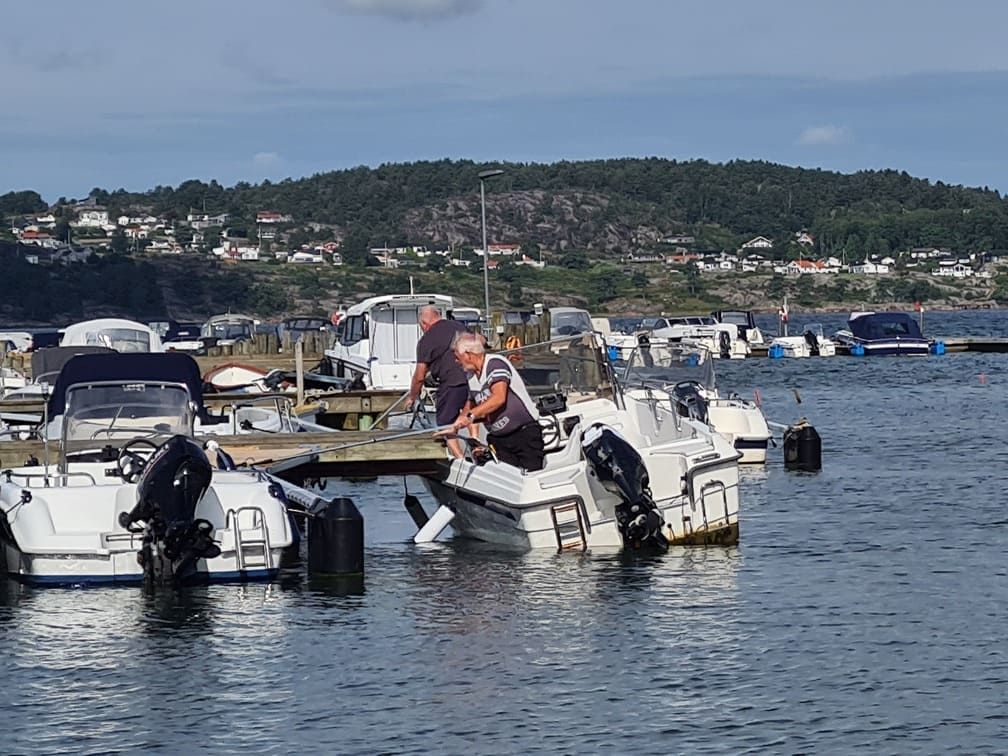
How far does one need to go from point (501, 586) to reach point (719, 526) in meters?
2.89

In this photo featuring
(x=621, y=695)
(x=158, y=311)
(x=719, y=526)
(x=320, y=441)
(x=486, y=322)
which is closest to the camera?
(x=621, y=695)

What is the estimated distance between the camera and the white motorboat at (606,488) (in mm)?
17688

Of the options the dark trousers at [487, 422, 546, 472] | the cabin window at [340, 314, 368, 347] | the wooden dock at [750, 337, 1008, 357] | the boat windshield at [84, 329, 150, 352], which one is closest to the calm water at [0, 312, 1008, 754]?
the dark trousers at [487, 422, 546, 472]

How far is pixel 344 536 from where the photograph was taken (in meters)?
17.6

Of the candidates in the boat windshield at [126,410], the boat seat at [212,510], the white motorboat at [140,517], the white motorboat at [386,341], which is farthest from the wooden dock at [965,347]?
the boat seat at [212,510]

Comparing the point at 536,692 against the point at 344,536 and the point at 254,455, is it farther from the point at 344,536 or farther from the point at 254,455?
the point at 254,455

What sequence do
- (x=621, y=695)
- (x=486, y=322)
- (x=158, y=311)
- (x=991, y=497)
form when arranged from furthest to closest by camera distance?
(x=158, y=311), (x=486, y=322), (x=991, y=497), (x=621, y=695)

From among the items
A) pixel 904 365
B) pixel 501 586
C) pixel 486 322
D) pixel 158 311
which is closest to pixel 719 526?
pixel 501 586

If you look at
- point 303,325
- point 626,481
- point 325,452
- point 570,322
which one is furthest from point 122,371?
point 570,322

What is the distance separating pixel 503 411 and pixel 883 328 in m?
56.0

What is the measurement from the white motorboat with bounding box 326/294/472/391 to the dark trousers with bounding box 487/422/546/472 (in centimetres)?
1499

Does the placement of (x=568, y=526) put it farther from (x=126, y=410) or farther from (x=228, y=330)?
(x=228, y=330)

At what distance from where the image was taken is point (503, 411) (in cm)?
1852

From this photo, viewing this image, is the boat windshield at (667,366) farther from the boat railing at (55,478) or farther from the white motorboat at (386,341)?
the white motorboat at (386,341)
